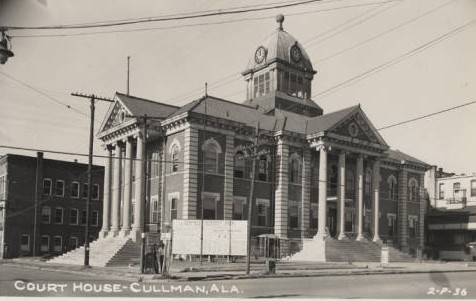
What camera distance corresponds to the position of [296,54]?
5441cm

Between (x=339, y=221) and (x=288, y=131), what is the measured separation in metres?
7.77

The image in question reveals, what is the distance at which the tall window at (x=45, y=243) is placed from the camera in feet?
194

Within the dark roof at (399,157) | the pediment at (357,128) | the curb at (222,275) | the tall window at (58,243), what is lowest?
the tall window at (58,243)

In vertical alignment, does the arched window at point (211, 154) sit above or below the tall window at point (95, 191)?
above

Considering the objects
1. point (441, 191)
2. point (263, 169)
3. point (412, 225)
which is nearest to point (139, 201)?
point (263, 169)

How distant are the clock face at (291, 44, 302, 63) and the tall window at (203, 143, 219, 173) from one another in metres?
16.5

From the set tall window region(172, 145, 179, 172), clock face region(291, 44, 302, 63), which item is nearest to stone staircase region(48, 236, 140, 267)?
Answer: tall window region(172, 145, 179, 172)

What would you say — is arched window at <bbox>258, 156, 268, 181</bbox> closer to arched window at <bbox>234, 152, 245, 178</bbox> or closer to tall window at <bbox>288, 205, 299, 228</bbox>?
arched window at <bbox>234, 152, 245, 178</bbox>

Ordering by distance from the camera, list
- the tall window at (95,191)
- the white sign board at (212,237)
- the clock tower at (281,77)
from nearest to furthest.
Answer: the white sign board at (212,237) → the clock tower at (281,77) → the tall window at (95,191)

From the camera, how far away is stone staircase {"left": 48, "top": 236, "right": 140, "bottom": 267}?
36250 millimetres

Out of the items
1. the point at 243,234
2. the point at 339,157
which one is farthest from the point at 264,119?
the point at 243,234

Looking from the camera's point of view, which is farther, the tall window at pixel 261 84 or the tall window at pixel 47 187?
the tall window at pixel 47 187

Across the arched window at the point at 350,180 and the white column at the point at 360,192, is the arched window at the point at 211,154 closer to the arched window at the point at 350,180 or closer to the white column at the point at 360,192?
the white column at the point at 360,192

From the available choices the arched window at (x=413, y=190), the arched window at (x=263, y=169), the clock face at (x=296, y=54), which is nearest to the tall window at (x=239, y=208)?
the arched window at (x=263, y=169)
